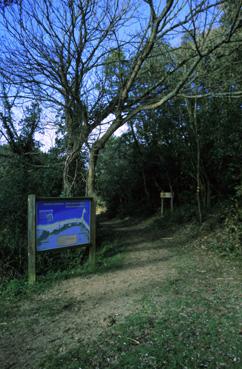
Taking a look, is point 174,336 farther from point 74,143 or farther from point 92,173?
point 74,143

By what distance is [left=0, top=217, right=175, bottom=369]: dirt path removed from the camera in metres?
2.71

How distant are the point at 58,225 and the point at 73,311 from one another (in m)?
2.04

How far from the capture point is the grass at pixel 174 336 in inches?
91.4

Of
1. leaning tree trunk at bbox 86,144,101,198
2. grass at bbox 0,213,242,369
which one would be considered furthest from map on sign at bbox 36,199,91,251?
leaning tree trunk at bbox 86,144,101,198

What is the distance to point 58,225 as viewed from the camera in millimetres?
5332

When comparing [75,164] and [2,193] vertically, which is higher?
[75,164]

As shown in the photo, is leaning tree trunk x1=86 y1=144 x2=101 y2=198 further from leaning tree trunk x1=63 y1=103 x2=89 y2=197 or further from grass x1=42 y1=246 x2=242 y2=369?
grass x1=42 y1=246 x2=242 y2=369

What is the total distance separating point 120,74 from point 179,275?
5408 millimetres

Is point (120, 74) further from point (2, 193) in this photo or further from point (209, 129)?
point (2, 193)

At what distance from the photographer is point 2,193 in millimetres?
6949

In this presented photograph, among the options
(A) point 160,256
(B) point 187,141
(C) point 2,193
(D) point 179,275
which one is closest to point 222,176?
(B) point 187,141

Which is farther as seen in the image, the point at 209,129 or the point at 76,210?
the point at 209,129

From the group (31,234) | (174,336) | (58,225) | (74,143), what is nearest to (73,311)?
(174,336)

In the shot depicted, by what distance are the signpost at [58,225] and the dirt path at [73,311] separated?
727 millimetres
